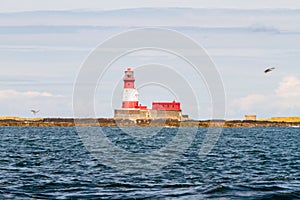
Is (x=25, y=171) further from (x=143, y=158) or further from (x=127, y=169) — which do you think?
(x=143, y=158)

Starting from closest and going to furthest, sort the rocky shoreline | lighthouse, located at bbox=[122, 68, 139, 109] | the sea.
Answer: the sea
lighthouse, located at bbox=[122, 68, 139, 109]
the rocky shoreline

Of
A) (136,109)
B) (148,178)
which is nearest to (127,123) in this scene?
(136,109)

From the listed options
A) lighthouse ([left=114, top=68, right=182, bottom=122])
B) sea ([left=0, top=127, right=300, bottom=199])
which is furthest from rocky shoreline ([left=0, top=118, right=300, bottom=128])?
sea ([left=0, top=127, right=300, bottom=199])

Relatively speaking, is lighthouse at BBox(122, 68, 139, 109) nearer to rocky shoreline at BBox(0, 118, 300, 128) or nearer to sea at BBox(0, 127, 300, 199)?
rocky shoreline at BBox(0, 118, 300, 128)

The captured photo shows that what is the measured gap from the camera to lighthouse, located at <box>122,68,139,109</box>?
155500mm

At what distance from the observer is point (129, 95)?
155 m

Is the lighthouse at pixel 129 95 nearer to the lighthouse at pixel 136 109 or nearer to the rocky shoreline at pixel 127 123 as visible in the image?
the lighthouse at pixel 136 109

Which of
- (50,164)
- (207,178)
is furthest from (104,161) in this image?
(207,178)

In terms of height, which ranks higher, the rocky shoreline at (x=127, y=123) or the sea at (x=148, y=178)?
the rocky shoreline at (x=127, y=123)

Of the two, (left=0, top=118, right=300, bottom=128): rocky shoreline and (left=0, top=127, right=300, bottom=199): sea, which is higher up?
(left=0, top=118, right=300, bottom=128): rocky shoreline

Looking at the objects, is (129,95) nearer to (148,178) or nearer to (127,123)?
(127,123)

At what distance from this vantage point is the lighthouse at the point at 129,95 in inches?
6122

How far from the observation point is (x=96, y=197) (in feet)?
84.2

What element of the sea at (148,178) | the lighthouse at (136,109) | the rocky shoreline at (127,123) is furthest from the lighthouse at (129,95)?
the sea at (148,178)
